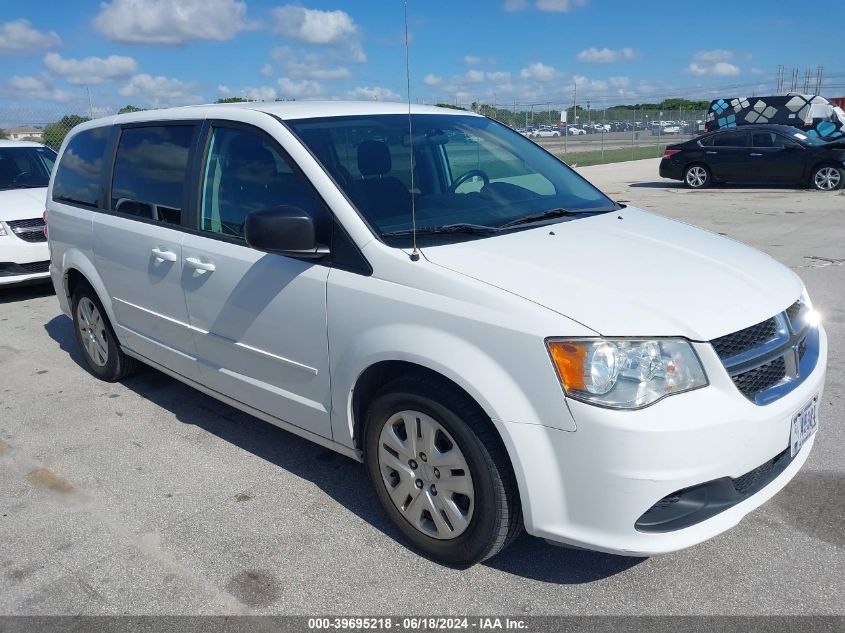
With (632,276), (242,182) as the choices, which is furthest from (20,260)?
(632,276)

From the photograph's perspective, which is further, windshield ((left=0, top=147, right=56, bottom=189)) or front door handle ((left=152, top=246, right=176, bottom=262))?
windshield ((left=0, top=147, right=56, bottom=189))

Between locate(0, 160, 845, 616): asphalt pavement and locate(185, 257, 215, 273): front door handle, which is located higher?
locate(185, 257, 215, 273): front door handle

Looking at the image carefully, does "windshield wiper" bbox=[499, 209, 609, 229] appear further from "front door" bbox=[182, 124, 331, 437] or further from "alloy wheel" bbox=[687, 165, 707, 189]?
"alloy wheel" bbox=[687, 165, 707, 189]

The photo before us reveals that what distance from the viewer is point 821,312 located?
6316 millimetres

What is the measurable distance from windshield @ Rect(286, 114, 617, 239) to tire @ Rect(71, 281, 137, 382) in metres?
2.39

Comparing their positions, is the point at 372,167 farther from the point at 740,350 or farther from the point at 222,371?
the point at 740,350

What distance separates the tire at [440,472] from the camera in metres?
2.62

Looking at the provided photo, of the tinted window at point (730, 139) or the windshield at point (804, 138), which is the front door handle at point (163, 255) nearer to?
the tinted window at point (730, 139)

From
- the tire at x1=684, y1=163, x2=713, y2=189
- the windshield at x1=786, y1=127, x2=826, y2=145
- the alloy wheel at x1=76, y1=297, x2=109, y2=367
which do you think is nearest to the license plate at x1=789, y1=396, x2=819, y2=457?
the alloy wheel at x1=76, y1=297, x2=109, y2=367

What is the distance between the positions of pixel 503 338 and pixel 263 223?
113cm

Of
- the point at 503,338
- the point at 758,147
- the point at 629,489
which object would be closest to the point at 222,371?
the point at 503,338

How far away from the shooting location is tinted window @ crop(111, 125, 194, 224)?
3994 mm

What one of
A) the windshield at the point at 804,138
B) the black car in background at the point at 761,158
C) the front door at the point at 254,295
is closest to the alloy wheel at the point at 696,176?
the black car in background at the point at 761,158

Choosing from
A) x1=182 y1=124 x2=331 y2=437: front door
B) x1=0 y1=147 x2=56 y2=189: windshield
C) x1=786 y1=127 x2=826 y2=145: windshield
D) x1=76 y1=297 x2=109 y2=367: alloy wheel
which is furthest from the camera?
x1=786 y1=127 x2=826 y2=145: windshield
